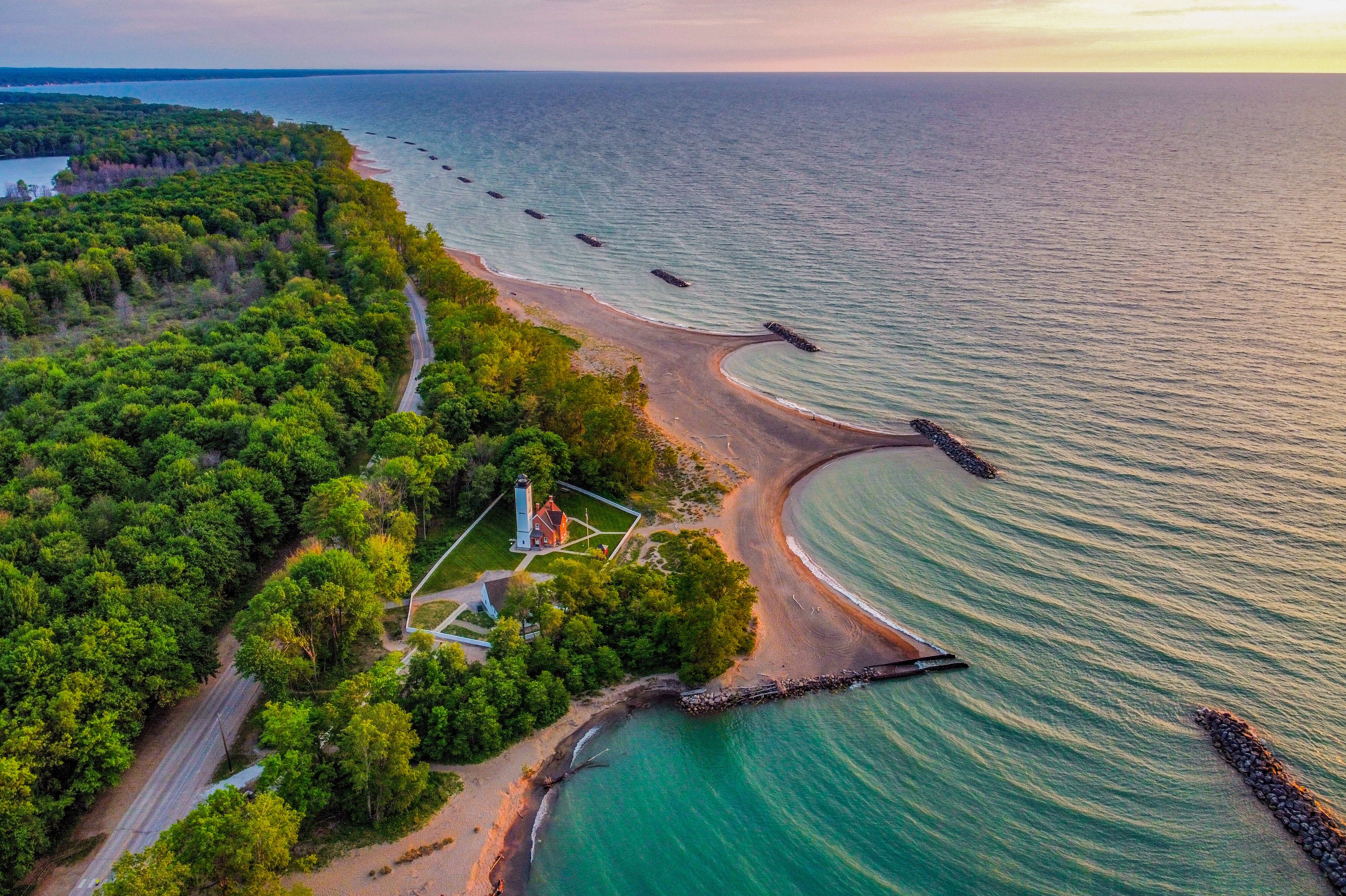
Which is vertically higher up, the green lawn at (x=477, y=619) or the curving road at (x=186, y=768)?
the green lawn at (x=477, y=619)

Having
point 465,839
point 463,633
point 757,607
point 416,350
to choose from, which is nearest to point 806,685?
point 757,607

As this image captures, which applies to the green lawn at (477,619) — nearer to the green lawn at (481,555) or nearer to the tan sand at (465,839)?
the green lawn at (481,555)

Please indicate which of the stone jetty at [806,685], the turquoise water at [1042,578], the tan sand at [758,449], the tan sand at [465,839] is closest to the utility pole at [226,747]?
the tan sand at [465,839]

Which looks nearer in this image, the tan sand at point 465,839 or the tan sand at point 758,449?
the tan sand at point 465,839

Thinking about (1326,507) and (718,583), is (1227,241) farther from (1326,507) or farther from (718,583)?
(718,583)

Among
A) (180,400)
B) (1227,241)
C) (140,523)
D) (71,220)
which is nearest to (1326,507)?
(1227,241)

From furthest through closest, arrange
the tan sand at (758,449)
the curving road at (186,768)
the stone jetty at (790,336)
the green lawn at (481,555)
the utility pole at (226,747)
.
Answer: the stone jetty at (790,336), the green lawn at (481,555), the tan sand at (758,449), the utility pole at (226,747), the curving road at (186,768)

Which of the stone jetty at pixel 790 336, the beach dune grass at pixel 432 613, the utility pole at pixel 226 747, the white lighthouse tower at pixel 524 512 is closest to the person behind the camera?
the utility pole at pixel 226 747
